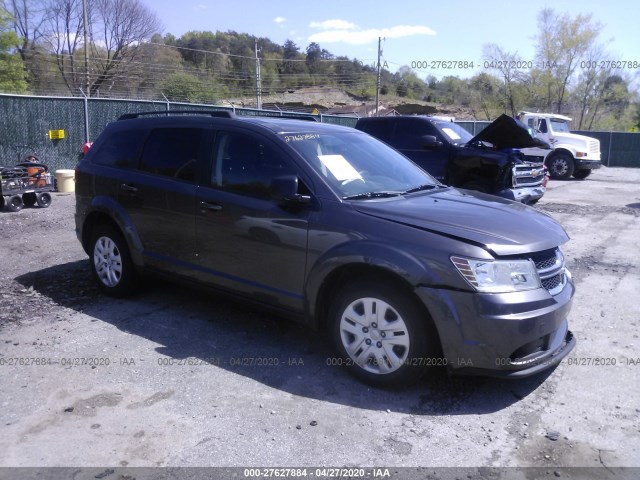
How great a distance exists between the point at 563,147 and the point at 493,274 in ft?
61.5

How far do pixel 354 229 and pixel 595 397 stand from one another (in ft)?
6.69

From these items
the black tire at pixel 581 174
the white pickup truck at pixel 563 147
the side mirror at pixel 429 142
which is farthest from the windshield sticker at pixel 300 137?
the black tire at pixel 581 174

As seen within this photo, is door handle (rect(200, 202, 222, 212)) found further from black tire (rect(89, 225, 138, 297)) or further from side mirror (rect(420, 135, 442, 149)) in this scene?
side mirror (rect(420, 135, 442, 149))

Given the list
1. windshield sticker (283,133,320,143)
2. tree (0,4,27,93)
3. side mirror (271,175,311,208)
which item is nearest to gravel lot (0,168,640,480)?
side mirror (271,175,311,208)

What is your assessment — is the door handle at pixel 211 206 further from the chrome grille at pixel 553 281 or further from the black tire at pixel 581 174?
the black tire at pixel 581 174

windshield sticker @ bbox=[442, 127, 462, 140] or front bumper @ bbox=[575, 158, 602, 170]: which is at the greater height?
windshield sticker @ bbox=[442, 127, 462, 140]

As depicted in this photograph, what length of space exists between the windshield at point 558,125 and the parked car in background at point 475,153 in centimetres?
1008

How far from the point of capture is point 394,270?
3.65 meters

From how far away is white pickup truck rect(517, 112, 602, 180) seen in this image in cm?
2005

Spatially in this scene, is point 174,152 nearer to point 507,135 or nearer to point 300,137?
point 300,137

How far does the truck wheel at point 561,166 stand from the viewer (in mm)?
20330

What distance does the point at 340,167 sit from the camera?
175 inches

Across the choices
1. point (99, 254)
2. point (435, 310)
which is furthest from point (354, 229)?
point (99, 254)

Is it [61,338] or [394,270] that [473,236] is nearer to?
[394,270]
